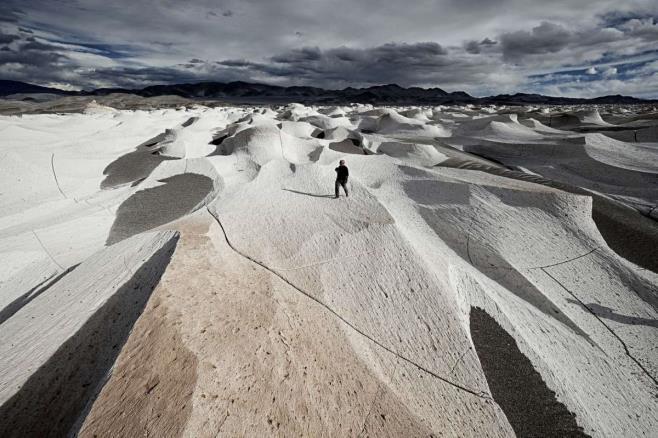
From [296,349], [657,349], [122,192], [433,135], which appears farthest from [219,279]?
[433,135]

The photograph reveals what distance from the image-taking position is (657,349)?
6.54 meters

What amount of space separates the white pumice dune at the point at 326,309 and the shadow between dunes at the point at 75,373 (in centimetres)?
3

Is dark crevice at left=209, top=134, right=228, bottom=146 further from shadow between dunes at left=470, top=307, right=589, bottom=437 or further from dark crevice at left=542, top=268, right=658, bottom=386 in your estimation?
shadow between dunes at left=470, top=307, right=589, bottom=437

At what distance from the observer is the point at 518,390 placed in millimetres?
5160

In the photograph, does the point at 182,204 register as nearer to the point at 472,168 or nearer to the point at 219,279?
the point at 219,279

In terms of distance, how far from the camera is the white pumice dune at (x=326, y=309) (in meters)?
3.96

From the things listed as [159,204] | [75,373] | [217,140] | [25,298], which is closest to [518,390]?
[75,373]

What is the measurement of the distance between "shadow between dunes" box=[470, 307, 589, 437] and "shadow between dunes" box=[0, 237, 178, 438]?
18.9 ft

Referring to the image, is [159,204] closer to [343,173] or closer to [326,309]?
[343,173]

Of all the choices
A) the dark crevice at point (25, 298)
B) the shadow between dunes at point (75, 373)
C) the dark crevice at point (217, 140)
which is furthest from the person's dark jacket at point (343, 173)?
the dark crevice at point (217, 140)

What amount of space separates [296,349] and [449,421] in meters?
2.42

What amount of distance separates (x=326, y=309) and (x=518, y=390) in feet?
11.3

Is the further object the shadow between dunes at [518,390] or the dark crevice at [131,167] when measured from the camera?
the dark crevice at [131,167]

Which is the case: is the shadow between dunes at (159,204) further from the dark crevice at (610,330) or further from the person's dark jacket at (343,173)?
the dark crevice at (610,330)
